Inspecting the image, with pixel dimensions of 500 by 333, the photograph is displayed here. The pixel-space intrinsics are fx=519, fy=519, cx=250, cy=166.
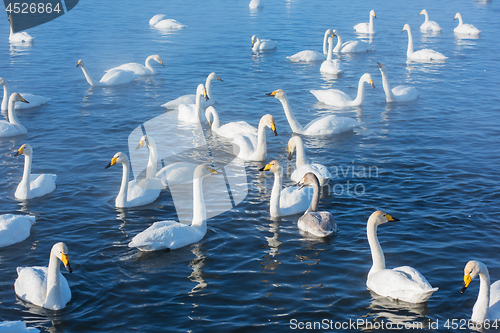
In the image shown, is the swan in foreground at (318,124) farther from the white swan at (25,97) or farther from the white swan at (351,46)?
the white swan at (351,46)

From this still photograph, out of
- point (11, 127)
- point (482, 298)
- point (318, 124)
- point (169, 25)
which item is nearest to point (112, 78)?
point (11, 127)

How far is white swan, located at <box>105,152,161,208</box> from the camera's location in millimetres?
10664

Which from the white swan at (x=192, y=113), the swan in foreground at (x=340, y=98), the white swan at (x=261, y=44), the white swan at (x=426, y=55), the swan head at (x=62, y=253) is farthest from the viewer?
the white swan at (x=261, y=44)

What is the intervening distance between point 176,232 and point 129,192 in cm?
225

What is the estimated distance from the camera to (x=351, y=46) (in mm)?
25734

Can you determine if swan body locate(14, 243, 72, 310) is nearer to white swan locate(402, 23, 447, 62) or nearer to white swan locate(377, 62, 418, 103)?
white swan locate(377, 62, 418, 103)

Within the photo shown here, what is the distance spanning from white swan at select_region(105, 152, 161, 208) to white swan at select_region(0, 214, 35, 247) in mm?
1851

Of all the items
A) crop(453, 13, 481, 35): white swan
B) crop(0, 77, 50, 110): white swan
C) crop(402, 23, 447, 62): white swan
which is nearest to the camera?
crop(0, 77, 50, 110): white swan

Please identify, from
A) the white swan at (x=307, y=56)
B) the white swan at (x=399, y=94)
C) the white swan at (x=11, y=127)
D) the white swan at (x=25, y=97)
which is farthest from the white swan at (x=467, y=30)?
the white swan at (x=11, y=127)

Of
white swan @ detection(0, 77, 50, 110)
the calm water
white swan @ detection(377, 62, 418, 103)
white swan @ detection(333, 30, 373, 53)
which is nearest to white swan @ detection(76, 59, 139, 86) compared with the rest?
the calm water

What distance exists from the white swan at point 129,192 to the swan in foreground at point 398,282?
496 centimetres

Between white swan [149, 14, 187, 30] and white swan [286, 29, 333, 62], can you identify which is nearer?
white swan [286, 29, 333, 62]

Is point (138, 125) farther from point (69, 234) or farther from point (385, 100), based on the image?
point (385, 100)

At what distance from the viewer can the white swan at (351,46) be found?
25.7 metres
